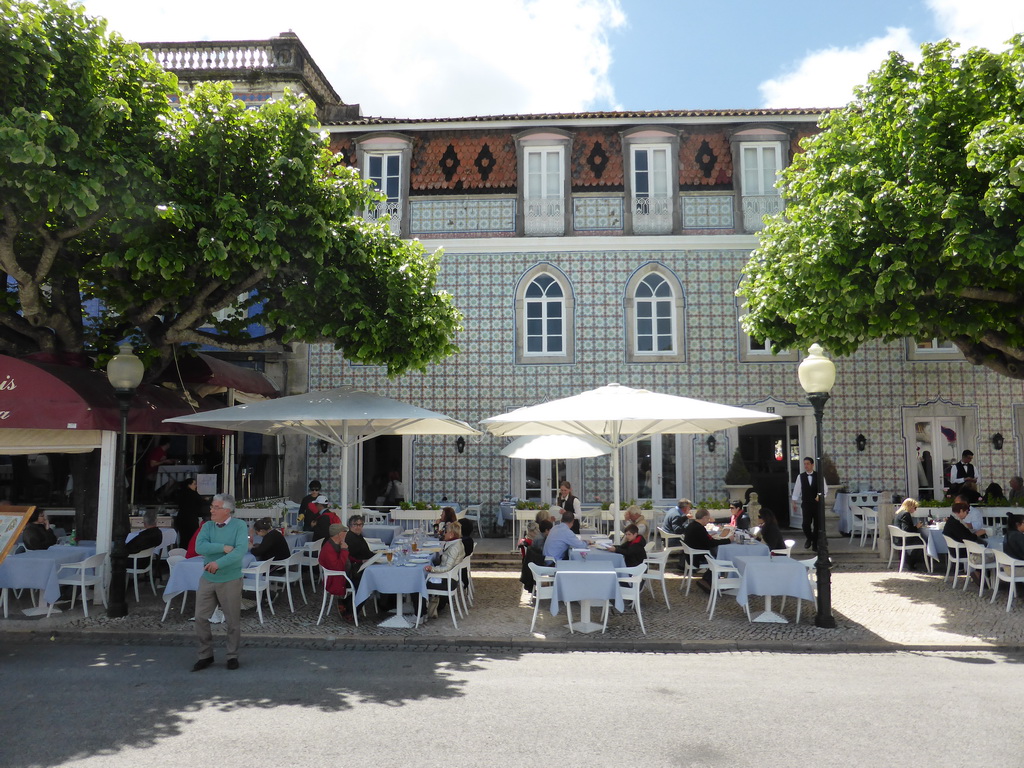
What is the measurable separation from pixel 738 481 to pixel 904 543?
11.8 feet

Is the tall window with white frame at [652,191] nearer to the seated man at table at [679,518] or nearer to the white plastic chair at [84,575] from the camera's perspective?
the seated man at table at [679,518]

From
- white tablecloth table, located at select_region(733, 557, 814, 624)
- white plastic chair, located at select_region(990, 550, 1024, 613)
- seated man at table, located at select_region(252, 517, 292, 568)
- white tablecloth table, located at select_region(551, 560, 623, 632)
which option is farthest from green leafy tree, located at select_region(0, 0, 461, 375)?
white plastic chair, located at select_region(990, 550, 1024, 613)

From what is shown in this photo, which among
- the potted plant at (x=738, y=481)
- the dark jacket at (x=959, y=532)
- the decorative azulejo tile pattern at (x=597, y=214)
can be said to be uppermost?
the decorative azulejo tile pattern at (x=597, y=214)

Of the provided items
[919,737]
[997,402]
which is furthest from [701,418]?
[997,402]

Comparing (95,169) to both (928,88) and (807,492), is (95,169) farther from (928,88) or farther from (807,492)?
(807,492)

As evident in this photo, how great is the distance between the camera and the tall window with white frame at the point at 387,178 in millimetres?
16766

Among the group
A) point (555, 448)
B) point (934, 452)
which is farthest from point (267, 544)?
point (934, 452)

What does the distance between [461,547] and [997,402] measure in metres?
13.2

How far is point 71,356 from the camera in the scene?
37.0 feet

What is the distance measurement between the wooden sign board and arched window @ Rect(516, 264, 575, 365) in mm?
10125

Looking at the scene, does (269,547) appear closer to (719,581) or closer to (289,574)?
(289,574)

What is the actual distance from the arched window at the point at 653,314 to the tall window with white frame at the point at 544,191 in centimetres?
214

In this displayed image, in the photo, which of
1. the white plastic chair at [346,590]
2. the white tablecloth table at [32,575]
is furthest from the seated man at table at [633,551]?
the white tablecloth table at [32,575]

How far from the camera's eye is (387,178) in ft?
55.4
